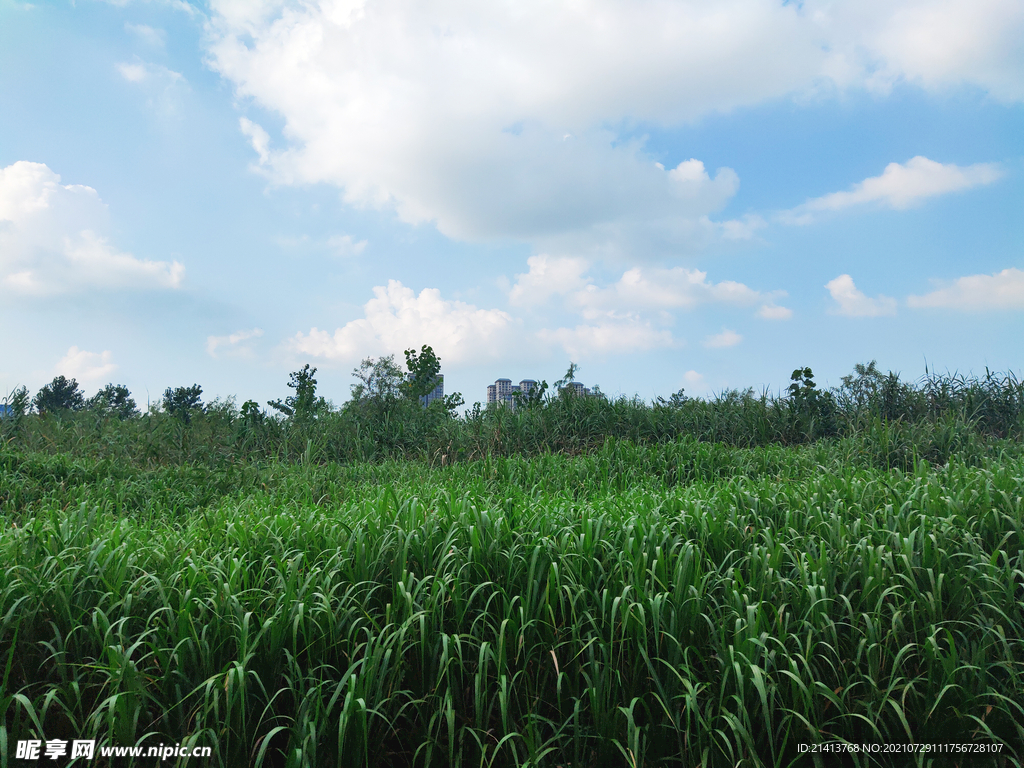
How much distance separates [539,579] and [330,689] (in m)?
1.07

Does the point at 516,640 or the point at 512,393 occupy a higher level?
the point at 512,393

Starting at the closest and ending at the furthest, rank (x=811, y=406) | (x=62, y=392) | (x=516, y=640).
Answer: (x=516, y=640) → (x=811, y=406) → (x=62, y=392)

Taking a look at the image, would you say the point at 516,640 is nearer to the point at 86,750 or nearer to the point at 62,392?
the point at 86,750

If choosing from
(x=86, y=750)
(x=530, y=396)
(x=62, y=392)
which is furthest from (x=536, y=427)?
(x=62, y=392)

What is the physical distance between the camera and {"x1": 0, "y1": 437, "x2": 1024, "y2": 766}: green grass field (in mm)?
2320

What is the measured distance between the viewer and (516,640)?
2627 millimetres

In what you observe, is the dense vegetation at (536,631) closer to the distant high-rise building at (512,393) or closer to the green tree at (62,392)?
the distant high-rise building at (512,393)

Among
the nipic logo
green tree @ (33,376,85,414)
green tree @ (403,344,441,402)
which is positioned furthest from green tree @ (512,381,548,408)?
green tree @ (33,376,85,414)

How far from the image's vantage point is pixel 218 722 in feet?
7.36

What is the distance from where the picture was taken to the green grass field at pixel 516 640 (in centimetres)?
232

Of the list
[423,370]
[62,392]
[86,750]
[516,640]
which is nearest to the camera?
[86,750]

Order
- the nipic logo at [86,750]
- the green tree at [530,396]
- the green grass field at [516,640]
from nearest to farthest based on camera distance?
the nipic logo at [86,750] < the green grass field at [516,640] < the green tree at [530,396]

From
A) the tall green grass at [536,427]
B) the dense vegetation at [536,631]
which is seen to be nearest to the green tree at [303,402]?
the tall green grass at [536,427]

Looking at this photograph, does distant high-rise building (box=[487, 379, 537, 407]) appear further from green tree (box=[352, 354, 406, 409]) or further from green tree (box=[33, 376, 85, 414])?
green tree (box=[33, 376, 85, 414])
